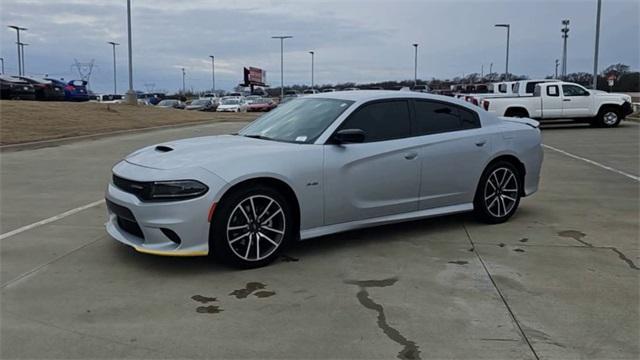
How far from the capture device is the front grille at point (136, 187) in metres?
4.96

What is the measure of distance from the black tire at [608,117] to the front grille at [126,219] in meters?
22.1

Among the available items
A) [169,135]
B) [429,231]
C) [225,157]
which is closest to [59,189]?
[225,157]

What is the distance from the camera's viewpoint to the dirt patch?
16406 millimetres

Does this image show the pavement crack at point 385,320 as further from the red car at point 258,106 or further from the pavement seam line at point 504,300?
the red car at point 258,106

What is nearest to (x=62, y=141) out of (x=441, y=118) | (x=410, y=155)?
(x=441, y=118)

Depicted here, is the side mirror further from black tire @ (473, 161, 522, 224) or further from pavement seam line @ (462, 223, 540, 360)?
black tire @ (473, 161, 522, 224)

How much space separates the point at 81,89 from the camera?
37.2 metres

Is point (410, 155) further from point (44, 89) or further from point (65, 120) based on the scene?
point (44, 89)

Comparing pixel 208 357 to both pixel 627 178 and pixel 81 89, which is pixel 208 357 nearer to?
pixel 627 178

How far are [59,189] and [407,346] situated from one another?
695 cm

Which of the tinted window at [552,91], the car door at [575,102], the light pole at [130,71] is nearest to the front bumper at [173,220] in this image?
the tinted window at [552,91]

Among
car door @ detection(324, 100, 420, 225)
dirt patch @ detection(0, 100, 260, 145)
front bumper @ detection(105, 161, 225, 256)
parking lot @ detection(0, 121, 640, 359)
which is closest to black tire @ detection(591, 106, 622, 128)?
dirt patch @ detection(0, 100, 260, 145)

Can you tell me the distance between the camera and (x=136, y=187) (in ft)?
16.6

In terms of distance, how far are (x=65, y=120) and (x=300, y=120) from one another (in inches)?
648
